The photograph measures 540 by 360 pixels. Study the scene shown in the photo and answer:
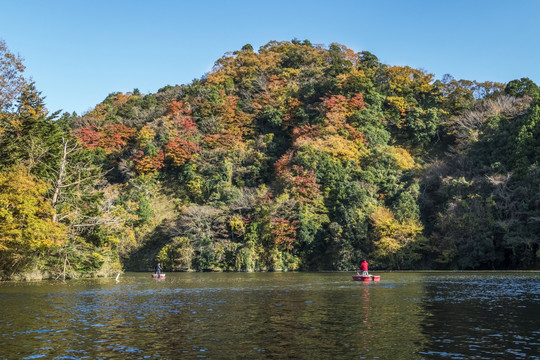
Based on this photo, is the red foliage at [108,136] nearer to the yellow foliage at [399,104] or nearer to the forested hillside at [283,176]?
the forested hillside at [283,176]

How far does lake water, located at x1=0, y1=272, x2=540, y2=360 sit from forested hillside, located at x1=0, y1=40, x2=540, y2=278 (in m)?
15.8

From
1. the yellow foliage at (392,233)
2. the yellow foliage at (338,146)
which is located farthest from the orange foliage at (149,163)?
the yellow foliage at (392,233)

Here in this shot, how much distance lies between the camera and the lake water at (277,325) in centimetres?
1334

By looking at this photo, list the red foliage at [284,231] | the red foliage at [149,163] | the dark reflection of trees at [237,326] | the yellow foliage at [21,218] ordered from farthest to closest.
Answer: the red foliage at [149,163] → the red foliage at [284,231] → the yellow foliage at [21,218] → the dark reflection of trees at [237,326]

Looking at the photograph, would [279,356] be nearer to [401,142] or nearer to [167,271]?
[167,271]

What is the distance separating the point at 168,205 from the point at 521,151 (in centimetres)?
4603

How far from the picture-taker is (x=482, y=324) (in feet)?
56.7

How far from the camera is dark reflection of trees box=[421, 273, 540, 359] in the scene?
13.2 m

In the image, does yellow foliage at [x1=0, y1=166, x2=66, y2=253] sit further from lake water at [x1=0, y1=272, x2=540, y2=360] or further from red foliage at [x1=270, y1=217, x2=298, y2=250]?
red foliage at [x1=270, y1=217, x2=298, y2=250]

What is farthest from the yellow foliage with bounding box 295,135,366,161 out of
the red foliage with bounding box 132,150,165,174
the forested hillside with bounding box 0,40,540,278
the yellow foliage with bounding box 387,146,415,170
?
the red foliage with bounding box 132,150,165,174

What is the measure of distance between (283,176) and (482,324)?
1848 inches

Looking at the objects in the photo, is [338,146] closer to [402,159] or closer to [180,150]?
[402,159]

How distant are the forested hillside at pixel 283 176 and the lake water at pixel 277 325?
15839 mm

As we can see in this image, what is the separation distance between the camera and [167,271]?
207 feet
